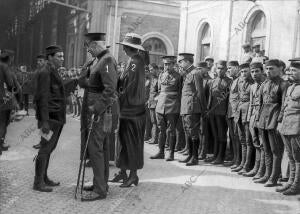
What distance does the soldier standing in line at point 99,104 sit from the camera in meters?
5.25

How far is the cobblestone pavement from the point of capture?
500cm

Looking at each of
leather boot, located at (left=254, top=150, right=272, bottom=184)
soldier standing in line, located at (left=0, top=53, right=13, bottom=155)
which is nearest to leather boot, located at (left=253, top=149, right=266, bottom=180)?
leather boot, located at (left=254, top=150, right=272, bottom=184)

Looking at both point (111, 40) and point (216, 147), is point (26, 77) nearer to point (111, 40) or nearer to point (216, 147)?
point (111, 40)

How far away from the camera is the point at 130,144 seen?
20.0 feet

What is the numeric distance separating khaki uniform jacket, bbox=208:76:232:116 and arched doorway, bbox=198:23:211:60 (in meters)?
8.59

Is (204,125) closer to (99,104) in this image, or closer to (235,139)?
(235,139)

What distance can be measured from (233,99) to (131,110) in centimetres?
248

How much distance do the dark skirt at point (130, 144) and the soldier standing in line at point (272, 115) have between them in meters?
1.96

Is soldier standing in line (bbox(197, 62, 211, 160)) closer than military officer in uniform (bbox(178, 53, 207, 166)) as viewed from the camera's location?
No

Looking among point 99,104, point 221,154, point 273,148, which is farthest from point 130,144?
point 221,154

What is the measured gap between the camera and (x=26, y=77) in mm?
17594

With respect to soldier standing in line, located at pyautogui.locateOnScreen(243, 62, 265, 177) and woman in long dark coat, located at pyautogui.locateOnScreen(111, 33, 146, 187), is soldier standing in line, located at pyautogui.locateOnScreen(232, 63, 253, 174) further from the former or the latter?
woman in long dark coat, located at pyautogui.locateOnScreen(111, 33, 146, 187)

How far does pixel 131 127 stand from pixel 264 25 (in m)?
→ 8.44

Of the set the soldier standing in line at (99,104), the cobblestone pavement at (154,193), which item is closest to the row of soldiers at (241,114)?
the cobblestone pavement at (154,193)
